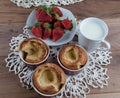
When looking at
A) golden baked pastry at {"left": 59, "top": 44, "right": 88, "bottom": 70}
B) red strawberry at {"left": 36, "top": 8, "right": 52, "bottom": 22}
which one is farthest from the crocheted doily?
golden baked pastry at {"left": 59, "top": 44, "right": 88, "bottom": 70}

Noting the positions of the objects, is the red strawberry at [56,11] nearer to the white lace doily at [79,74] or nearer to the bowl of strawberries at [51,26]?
the bowl of strawberries at [51,26]

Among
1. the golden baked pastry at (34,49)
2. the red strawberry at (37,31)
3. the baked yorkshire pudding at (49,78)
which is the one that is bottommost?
the baked yorkshire pudding at (49,78)

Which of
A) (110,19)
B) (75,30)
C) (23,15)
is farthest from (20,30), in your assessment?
(110,19)

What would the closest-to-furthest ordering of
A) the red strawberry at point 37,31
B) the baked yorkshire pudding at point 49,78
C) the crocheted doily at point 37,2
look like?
the baked yorkshire pudding at point 49,78
the red strawberry at point 37,31
the crocheted doily at point 37,2

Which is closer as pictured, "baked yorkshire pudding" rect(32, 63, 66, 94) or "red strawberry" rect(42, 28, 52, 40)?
"baked yorkshire pudding" rect(32, 63, 66, 94)

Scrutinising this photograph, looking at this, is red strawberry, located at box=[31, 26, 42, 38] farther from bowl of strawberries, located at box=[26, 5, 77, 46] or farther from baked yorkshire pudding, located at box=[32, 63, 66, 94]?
baked yorkshire pudding, located at box=[32, 63, 66, 94]

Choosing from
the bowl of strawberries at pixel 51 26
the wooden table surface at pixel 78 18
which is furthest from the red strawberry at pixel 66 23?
the wooden table surface at pixel 78 18
